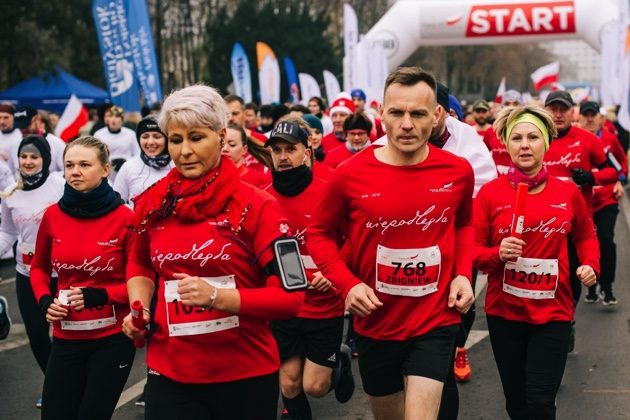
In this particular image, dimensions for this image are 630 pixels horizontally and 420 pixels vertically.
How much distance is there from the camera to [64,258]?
15.0 ft

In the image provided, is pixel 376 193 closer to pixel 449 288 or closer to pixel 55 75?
pixel 449 288

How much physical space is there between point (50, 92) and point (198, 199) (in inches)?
1078

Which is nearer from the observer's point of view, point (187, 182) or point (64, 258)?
point (187, 182)

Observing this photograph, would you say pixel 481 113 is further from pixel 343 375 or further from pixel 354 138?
pixel 343 375

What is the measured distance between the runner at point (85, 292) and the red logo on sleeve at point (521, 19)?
24788 millimetres

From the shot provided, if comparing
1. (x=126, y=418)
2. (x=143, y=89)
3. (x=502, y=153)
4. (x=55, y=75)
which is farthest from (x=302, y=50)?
(x=126, y=418)

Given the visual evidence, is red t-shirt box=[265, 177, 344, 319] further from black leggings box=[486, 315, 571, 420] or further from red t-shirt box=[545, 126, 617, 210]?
red t-shirt box=[545, 126, 617, 210]

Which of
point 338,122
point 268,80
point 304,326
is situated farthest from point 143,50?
point 304,326

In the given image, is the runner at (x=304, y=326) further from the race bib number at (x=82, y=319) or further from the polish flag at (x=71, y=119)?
the polish flag at (x=71, y=119)

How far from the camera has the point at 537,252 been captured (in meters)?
4.90

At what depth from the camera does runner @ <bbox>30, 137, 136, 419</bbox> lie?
440cm

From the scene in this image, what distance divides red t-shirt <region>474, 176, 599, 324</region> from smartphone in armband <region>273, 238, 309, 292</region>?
1866mm

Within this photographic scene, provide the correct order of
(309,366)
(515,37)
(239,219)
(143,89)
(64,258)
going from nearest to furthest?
(239,219) → (64,258) → (309,366) → (143,89) → (515,37)

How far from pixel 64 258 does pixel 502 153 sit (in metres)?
5.40
